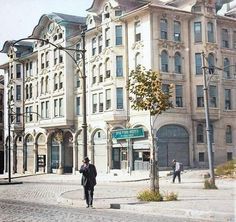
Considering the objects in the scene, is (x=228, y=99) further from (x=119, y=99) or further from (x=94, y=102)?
(x=94, y=102)

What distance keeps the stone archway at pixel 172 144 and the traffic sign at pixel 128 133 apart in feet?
4.62

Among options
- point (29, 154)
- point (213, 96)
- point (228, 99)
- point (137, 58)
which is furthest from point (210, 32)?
point (29, 154)

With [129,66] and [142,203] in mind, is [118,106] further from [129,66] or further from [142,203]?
[142,203]

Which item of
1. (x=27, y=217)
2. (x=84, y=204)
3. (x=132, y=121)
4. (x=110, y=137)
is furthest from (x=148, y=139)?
(x=27, y=217)

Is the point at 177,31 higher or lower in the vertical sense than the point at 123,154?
higher

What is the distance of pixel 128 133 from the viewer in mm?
38312

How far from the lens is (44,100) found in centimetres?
5100

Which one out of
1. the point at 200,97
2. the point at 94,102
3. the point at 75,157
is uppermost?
the point at 94,102

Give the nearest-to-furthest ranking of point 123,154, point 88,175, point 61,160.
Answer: point 88,175, point 123,154, point 61,160

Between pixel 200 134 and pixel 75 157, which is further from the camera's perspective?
pixel 75 157

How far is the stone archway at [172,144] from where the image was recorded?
123ft

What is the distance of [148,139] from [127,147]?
8.60 ft

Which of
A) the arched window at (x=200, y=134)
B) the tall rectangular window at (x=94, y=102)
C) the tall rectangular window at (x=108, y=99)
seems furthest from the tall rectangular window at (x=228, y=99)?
the tall rectangular window at (x=94, y=102)

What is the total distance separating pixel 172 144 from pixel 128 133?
360 cm
